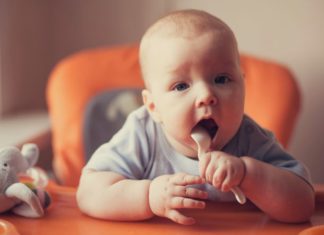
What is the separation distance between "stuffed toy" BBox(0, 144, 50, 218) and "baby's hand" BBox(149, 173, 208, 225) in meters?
0.15

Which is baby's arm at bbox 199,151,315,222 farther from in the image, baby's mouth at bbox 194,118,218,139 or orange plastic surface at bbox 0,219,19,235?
orange plastic surface at bbox 0,219,19,235

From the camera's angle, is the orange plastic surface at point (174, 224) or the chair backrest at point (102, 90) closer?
the orange plastic surface at point (174, 224)

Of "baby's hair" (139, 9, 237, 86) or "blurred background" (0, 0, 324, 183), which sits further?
"blurred background" (0, 0, 324, 183)

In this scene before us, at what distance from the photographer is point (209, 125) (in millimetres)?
710

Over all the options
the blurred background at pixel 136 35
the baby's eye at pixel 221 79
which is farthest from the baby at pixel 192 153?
the blurred background at pixel 136 35

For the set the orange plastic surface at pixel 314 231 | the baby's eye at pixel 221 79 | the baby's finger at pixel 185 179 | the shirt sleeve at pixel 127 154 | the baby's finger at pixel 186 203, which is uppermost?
the baby's eye at pixel 221 79

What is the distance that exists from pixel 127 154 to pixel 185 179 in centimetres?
16

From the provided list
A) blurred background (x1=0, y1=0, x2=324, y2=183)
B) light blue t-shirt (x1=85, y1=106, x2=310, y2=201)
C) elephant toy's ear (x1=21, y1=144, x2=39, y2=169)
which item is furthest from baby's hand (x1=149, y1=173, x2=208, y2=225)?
blurred background (x1=0, y1=0, x2=324, y2=183)

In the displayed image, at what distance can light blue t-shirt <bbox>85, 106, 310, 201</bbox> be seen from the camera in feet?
2.57

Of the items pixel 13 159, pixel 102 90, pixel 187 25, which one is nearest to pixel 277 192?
pixel 187 25

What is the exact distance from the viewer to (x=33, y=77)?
1.82 meters

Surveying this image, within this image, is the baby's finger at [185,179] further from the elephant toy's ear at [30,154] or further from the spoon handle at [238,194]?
the elephant toy's ear at [30,154]

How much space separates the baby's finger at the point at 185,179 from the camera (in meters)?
0.64

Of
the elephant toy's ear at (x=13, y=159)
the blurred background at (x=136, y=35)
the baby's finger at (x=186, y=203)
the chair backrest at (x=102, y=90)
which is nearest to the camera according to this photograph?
the baby's finger at (x=186, y=203)
